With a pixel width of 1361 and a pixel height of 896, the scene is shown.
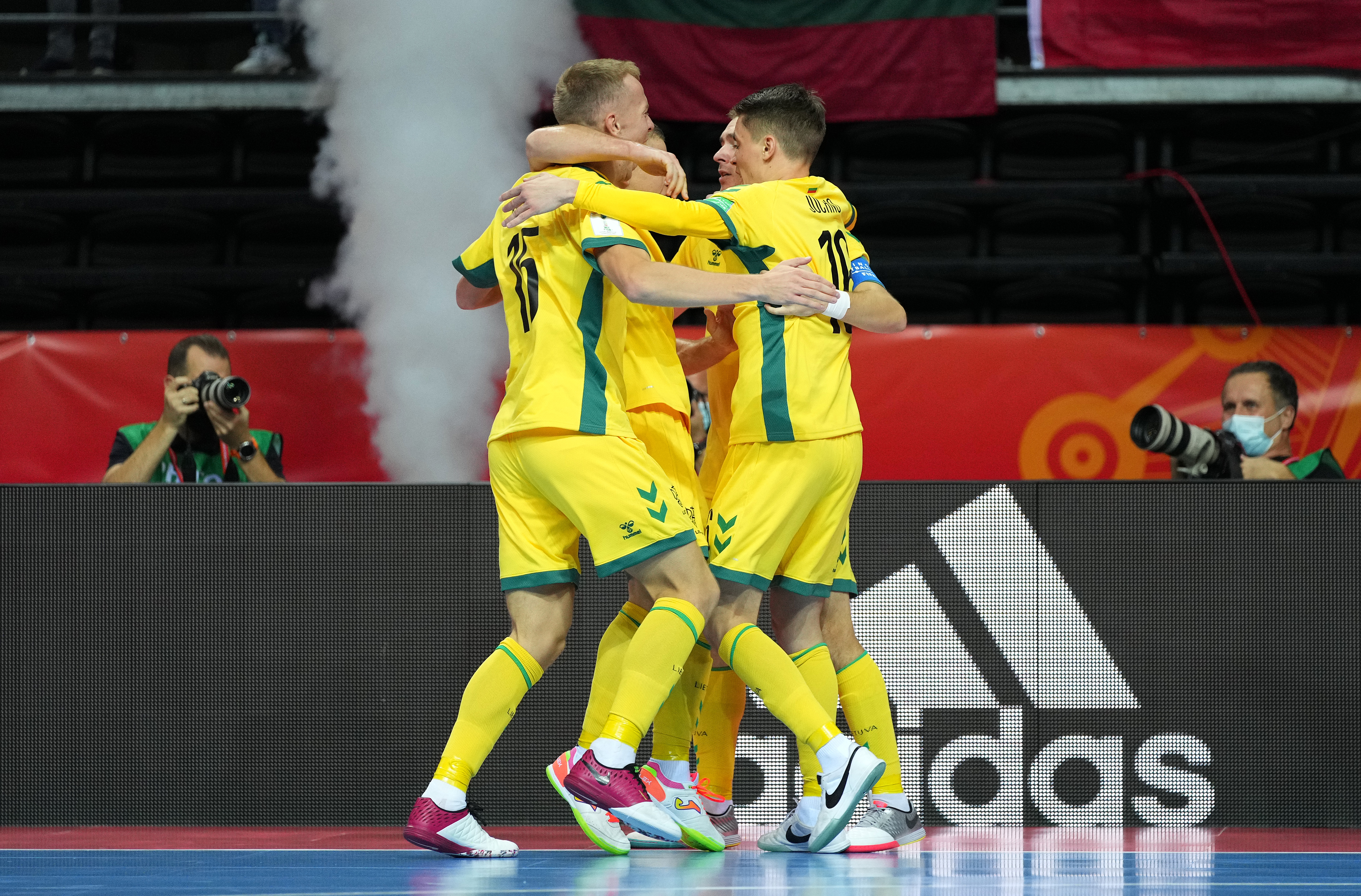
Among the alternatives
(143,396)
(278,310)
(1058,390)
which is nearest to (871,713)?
(1058,390)

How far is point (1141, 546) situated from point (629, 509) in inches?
77.5

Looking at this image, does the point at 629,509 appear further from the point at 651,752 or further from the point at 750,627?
the point at 651,752

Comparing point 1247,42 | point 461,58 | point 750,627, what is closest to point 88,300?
point 461,58

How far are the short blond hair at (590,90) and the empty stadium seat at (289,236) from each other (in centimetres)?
502

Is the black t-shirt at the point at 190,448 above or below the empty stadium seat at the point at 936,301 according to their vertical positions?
below

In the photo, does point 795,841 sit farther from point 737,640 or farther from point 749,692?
point 749,692

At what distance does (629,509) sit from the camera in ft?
10.8

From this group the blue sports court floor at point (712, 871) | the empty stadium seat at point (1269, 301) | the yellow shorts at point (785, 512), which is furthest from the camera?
the empty stadium seat at point (1269, 301)

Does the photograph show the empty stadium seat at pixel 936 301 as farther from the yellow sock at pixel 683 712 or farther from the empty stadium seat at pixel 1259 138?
the yellow sock at pixel 683 712

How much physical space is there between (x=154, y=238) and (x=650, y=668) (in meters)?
6.39

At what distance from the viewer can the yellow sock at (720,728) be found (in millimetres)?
3904

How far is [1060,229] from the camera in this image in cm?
812

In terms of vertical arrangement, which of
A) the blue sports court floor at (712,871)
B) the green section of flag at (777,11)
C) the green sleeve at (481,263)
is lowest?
the blue sports court floor at (712,871)

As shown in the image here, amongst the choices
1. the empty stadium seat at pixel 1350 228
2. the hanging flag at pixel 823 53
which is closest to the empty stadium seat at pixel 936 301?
the hanging flag at pixel 823 53
